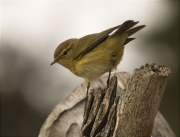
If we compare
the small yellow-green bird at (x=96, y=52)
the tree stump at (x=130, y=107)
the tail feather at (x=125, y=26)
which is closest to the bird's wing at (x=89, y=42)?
the small yellow-green bird at (x=96, y=52)

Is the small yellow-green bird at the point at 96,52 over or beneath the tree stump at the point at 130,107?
over

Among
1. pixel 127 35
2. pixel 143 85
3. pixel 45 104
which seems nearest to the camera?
pixel 143 85

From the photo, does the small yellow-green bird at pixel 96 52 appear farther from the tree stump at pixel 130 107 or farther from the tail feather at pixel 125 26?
the tree stump at pixel 130 107

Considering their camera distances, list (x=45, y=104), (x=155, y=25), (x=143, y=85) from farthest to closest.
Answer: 1. (x=155, y=25)
2. (x=45, y=104)
3. (x=143, y=85)

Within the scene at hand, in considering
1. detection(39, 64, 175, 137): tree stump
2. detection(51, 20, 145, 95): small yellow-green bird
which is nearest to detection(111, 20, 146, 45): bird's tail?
detection(51, 20, 145, 95): small yellow-green bird

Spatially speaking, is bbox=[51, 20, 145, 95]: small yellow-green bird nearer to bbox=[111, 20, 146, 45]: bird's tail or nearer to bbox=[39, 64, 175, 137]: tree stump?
bbox=[111, 20, 146, 45]: bird's tail

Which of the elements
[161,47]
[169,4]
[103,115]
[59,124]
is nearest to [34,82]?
[161,47]

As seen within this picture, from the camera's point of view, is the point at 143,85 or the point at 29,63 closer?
the point at 143,85

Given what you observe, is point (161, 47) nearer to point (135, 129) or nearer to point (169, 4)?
point (169, 4)
